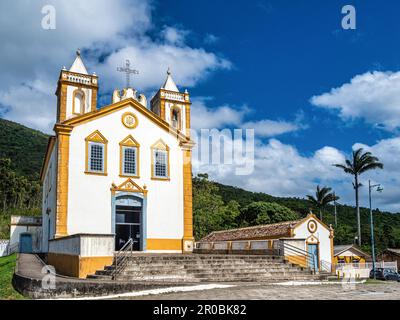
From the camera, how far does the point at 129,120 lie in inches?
907

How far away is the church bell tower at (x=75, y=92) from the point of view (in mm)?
22797

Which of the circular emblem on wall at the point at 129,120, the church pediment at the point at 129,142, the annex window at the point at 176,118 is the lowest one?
the church pediment at the point at 129,142

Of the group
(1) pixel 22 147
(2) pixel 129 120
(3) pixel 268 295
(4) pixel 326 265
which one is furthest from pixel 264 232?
(1) pixel 22 147

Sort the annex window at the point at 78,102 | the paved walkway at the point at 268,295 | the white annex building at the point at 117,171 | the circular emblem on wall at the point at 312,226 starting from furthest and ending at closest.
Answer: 1. the circular emblem on wall at the point at 312,226
2. the annex window at the point at 78,102
3. the white annex building at the point at 117,171
4. the paved walkway at the point at 268,295

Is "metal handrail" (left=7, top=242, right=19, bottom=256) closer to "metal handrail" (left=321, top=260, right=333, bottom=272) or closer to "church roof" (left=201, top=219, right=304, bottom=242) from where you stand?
"church roof" (left=201, top=219, right=304, bottom=242)

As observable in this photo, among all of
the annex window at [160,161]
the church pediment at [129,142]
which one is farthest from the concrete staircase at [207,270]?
the church pediment at [129,142]

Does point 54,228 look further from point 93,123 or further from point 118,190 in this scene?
point 93,123

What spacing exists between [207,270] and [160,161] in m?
8.67


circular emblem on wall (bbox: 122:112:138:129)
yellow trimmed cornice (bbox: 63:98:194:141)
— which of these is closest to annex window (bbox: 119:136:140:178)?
circular emblem on wall (bbox: 122:112:138:129)

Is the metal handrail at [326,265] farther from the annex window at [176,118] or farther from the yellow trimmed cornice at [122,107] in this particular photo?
the annex window at [176,118]

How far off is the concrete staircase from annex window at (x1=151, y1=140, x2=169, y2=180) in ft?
21.6

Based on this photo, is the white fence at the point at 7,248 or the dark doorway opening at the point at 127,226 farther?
the white fence at the point at 7,248

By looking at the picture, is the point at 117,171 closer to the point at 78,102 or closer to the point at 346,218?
the point at 78,102

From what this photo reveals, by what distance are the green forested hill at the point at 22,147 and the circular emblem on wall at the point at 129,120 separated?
47747 mm
